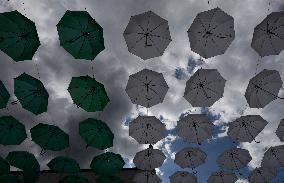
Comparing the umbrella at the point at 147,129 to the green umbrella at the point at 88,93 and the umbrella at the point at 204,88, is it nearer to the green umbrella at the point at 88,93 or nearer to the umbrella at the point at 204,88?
the green umbrella at the point at 88,93

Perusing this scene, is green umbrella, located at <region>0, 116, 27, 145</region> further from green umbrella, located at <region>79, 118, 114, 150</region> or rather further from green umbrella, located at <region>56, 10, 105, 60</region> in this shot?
green umbrella, located at <region>56, 10, 105, 60</region>

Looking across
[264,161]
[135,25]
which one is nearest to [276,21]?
[135,25]

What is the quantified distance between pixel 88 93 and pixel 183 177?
956 cm

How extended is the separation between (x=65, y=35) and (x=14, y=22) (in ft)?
6.94

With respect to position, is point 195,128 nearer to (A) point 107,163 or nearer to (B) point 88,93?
(A) point 107,163

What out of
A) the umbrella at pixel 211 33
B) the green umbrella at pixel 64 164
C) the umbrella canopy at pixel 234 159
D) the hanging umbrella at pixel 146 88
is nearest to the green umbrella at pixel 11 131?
the green umbrella at pixel 64 164

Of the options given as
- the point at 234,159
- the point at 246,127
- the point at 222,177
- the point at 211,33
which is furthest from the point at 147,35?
the point at 222,177

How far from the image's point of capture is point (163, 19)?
12.3 meters

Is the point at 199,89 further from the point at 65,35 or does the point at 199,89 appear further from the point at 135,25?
the point at 65,35

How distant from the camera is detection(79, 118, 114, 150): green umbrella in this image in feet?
51.4

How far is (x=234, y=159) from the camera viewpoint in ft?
59.4

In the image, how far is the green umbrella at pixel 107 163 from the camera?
1744 cm

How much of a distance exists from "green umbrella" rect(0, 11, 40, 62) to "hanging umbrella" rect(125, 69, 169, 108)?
484 centimetres

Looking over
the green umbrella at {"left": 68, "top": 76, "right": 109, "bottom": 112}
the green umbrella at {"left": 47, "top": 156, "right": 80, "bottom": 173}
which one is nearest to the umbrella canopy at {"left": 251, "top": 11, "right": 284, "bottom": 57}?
the green umbrella at {"left": 68, "top": 76, "right": 109, "bottom": 112}
